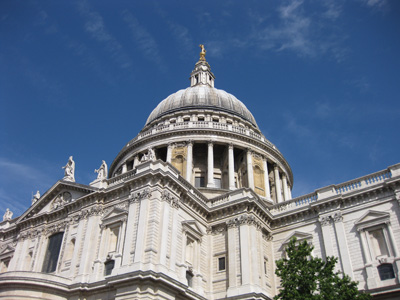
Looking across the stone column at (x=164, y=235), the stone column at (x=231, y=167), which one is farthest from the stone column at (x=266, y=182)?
the stone column at (x=164, y=235)

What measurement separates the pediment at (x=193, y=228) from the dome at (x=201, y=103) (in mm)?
23028

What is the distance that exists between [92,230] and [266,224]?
12989mm

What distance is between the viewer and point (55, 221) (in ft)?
102

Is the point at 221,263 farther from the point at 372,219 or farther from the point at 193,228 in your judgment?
the point at 372,219

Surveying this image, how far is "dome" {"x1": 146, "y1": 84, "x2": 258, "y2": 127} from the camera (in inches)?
1972

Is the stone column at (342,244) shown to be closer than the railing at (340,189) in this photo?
Yes

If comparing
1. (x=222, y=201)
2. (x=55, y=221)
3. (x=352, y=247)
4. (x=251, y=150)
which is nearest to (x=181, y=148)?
(x=251, y=150)

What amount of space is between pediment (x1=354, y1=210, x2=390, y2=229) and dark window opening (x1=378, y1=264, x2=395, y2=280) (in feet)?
9.30

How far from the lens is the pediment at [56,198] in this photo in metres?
31.1

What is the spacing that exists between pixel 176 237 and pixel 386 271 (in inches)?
521

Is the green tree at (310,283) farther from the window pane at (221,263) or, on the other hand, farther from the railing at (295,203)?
the railing at (295,203)

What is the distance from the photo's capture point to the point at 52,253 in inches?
1174

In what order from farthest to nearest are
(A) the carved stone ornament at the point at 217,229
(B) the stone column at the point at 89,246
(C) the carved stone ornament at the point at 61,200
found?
1. (C) the carved stone ornament at the point at 61,200
2. (A) the carved stone ornament at the point at 217,229
3. (B) the stone column at the point at 89,246

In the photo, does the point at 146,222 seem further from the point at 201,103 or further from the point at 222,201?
Answer: the point at 201,103
